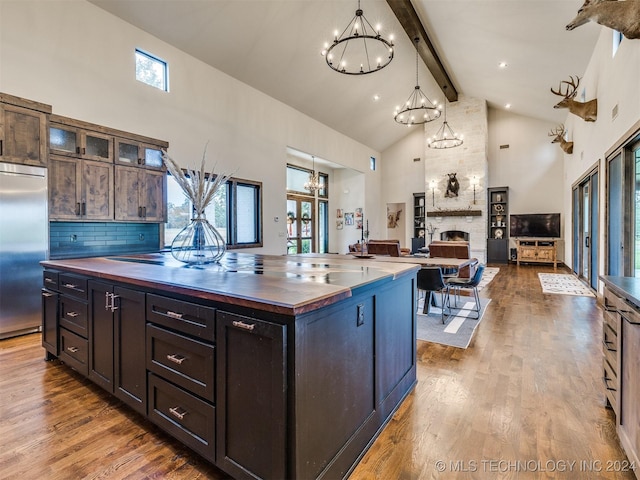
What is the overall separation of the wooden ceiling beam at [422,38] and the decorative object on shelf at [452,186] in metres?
2.62

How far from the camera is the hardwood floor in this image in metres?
1.59

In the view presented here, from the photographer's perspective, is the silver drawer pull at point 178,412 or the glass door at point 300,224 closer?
the silver drawer pull at point 178,412

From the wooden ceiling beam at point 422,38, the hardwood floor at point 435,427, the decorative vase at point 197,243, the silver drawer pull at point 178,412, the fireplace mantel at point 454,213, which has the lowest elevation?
the hardwood floor at point 435,427

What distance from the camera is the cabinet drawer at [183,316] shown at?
1.44m

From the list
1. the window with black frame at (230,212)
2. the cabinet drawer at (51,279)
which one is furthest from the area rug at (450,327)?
the window with black frame at (230,212)

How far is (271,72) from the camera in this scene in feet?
21.2

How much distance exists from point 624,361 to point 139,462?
98.6 inches

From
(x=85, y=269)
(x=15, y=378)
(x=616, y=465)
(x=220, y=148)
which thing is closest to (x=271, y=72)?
(x=220, y=148)

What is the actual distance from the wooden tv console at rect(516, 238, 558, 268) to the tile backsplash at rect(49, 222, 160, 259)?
406 inches

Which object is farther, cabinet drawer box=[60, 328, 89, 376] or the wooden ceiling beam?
the wooden ceiling beam

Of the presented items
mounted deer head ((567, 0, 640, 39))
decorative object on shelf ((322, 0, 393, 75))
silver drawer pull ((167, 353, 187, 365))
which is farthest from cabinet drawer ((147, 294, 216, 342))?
decorative object on shelf ((322, 0, 393, 75))

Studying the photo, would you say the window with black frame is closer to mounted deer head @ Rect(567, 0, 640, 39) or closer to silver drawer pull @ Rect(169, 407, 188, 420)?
silver drawer pull @ Rect(169, 407, 188, 420)

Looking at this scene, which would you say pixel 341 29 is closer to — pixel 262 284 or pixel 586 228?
pixel 262 284

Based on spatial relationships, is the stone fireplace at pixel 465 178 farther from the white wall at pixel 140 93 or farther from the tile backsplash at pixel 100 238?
the tile backsplash at pixel 100 238
